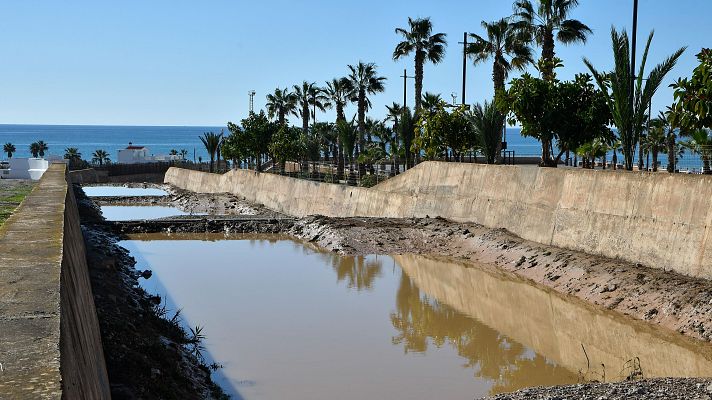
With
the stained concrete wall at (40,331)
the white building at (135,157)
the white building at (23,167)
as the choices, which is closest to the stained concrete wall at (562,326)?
the stained concrete wall at (40,331)

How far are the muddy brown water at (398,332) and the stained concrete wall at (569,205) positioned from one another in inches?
81.3

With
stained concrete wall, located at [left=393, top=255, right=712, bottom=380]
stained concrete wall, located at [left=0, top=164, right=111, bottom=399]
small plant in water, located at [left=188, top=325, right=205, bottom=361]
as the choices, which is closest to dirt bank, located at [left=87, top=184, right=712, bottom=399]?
stained concrete wall, located at [left=393, top=255, right=712, bottom=380]

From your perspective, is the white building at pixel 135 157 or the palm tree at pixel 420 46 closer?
the palm tree at pixel 420 46

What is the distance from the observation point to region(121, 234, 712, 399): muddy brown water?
13.0 meters

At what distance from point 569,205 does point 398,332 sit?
343 inches

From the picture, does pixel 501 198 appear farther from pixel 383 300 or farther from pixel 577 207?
pixel 383 300

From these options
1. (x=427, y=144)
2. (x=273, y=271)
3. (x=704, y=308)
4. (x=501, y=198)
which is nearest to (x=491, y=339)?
(x=704, y=308)

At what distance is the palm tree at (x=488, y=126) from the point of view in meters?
35.8

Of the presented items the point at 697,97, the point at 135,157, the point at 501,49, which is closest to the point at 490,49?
the point at 501,49

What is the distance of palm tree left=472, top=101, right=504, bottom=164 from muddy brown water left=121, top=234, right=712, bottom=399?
11152 mm

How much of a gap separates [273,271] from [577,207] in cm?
882

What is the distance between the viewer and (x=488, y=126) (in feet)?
118

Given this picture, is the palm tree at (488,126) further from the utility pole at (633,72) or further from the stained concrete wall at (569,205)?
the utility pole at (633,72)

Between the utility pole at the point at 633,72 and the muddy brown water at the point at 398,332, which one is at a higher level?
the utility pole at the point at 633,72
